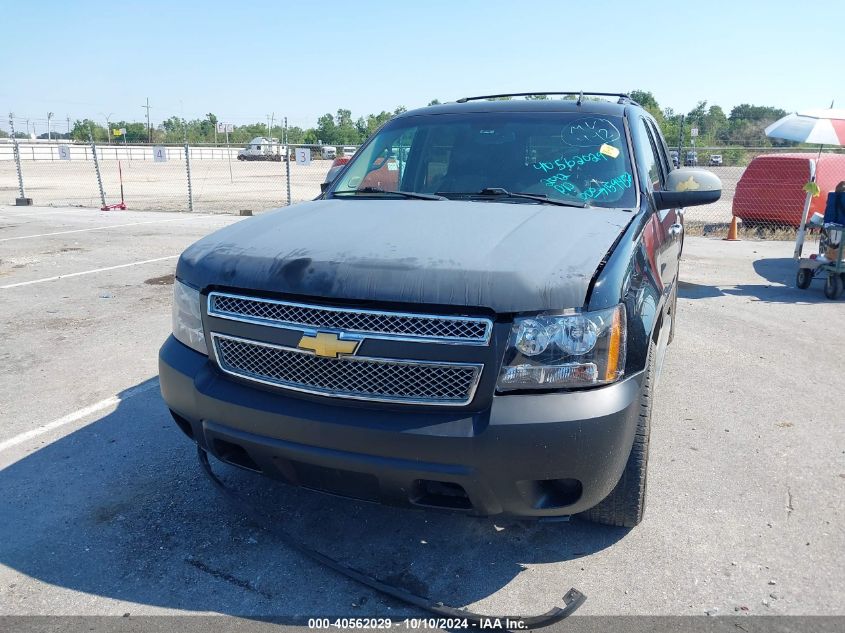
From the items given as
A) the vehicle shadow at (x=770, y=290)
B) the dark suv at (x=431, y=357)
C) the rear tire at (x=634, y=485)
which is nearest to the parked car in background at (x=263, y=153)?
the vehicle shadow at (x=770, y=290)

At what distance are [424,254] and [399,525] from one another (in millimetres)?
1349

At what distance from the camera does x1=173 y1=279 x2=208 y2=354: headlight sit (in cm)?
285

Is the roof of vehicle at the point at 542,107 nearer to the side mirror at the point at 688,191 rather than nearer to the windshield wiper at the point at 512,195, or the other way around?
the side mirror at the point at 688,191

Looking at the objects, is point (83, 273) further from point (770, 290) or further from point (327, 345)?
point (770, 290)

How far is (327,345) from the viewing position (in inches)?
A: 96.2

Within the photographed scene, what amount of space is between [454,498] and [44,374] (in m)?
4.00

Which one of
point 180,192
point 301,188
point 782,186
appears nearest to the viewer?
point 782,186

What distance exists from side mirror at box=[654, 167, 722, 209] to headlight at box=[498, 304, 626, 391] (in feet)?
4.72

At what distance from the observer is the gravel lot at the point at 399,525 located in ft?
8.64

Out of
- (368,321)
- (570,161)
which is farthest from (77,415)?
(570,161)

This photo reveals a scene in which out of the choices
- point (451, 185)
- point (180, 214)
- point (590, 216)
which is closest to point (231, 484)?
point (451, 185)

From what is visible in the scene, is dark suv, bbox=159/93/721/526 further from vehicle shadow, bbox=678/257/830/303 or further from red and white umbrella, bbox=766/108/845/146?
red and white umbrella, bbox=766/108/845/146

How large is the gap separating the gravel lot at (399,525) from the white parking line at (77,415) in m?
0.02

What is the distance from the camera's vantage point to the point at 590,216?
10.2 feet
